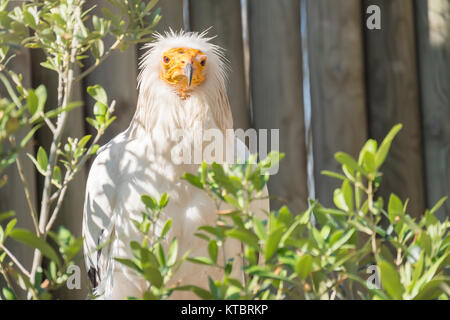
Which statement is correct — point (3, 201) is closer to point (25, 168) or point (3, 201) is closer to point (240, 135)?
point (25, 168)

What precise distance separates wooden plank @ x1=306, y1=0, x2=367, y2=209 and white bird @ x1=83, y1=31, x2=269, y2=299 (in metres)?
0.67

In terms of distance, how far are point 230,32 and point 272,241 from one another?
6.74ft

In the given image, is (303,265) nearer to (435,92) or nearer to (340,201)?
(340,201)

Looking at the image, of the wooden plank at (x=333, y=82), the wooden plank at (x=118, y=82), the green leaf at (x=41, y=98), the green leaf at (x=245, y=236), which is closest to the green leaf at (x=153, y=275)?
the green leaf at (x=245, y=236)

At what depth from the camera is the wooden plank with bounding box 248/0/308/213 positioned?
9.07 feet

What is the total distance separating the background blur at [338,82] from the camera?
276cm

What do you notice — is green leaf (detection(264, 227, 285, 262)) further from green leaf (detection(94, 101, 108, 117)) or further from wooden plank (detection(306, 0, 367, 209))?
wooden plank (detection(306, 0, 367, 209))

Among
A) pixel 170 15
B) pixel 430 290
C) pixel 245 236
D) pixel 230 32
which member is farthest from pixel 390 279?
pixel 230 32

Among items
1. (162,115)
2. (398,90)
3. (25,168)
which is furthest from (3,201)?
(398,90)

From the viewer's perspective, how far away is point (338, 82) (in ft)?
9.09

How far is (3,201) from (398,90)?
1747 millimetres

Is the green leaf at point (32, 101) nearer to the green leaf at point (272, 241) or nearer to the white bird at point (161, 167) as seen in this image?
the green leaf at point (272, 241)

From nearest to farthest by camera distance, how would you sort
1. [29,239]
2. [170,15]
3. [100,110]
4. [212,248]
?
[29,239] < [212,248] < [100,110] < [170,15]

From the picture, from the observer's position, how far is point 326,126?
2764 millimetres
